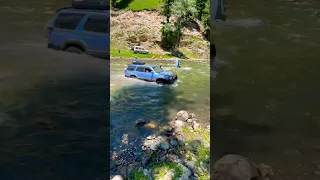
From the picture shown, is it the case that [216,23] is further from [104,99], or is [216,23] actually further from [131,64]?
[104,99]

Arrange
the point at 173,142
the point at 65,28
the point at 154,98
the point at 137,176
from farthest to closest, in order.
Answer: the point at 65,28
the point at 154,98
the point at 173,142
the point at 137,176

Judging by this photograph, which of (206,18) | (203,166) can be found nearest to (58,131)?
(203,166)

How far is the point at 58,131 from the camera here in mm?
4195

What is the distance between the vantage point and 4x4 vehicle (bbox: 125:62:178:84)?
165 inches

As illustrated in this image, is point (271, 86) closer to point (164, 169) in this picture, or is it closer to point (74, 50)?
point (164, 169)

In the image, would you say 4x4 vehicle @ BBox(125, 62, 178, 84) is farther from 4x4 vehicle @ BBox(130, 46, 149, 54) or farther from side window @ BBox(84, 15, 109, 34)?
side window @ BBox(84, 15, 109, 34)

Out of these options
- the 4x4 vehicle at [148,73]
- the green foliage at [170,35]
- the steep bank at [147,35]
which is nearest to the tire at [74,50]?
the steep bank at [147,35]

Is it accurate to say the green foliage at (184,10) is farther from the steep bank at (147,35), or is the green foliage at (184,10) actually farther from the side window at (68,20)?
the side window at (68,20)

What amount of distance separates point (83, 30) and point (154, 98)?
1166 mm

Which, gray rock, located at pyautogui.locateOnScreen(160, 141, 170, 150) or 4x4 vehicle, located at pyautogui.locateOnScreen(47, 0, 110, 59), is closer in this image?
gray rock, located at pyautogui.locateOnScreen(160, 141, 170, 150)

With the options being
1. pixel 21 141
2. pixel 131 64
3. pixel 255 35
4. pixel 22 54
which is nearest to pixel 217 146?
pixel 131 64

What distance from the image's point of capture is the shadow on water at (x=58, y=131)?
12.6 ft

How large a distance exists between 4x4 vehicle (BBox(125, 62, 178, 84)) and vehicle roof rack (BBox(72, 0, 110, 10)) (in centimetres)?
74

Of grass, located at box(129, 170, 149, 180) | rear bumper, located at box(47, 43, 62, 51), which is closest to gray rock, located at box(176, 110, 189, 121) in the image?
grass, located at box(129, 170, 149, 180)
